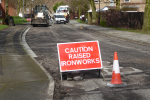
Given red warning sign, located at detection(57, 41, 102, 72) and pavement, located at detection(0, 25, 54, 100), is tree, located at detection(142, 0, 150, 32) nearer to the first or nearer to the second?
pavement, located at detection(0, 25, 54, 100)

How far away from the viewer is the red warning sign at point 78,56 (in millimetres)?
7383

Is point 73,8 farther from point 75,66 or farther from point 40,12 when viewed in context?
point 75,66

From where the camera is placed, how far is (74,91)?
6285 millimetres

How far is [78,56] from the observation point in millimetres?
7488

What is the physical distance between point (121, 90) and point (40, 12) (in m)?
35.6

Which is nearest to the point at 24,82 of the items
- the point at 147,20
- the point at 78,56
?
the point at 78,56

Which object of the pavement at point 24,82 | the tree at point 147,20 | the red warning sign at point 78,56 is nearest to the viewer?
the pavement at point 24,82

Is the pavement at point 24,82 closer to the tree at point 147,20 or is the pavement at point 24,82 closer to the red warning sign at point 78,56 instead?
the red warning sign at point 78,56

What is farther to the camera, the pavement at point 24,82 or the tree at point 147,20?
the tree at point 147,20

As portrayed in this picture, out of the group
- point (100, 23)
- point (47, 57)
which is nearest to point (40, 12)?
point (100, 23)

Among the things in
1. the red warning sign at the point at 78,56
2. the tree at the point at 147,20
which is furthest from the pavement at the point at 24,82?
the tree at the point at 147,20

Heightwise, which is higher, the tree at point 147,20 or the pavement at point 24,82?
the tree at point 147,20

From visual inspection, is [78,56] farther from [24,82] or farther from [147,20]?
[147,20]

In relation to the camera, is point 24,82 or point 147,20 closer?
point 24,82
